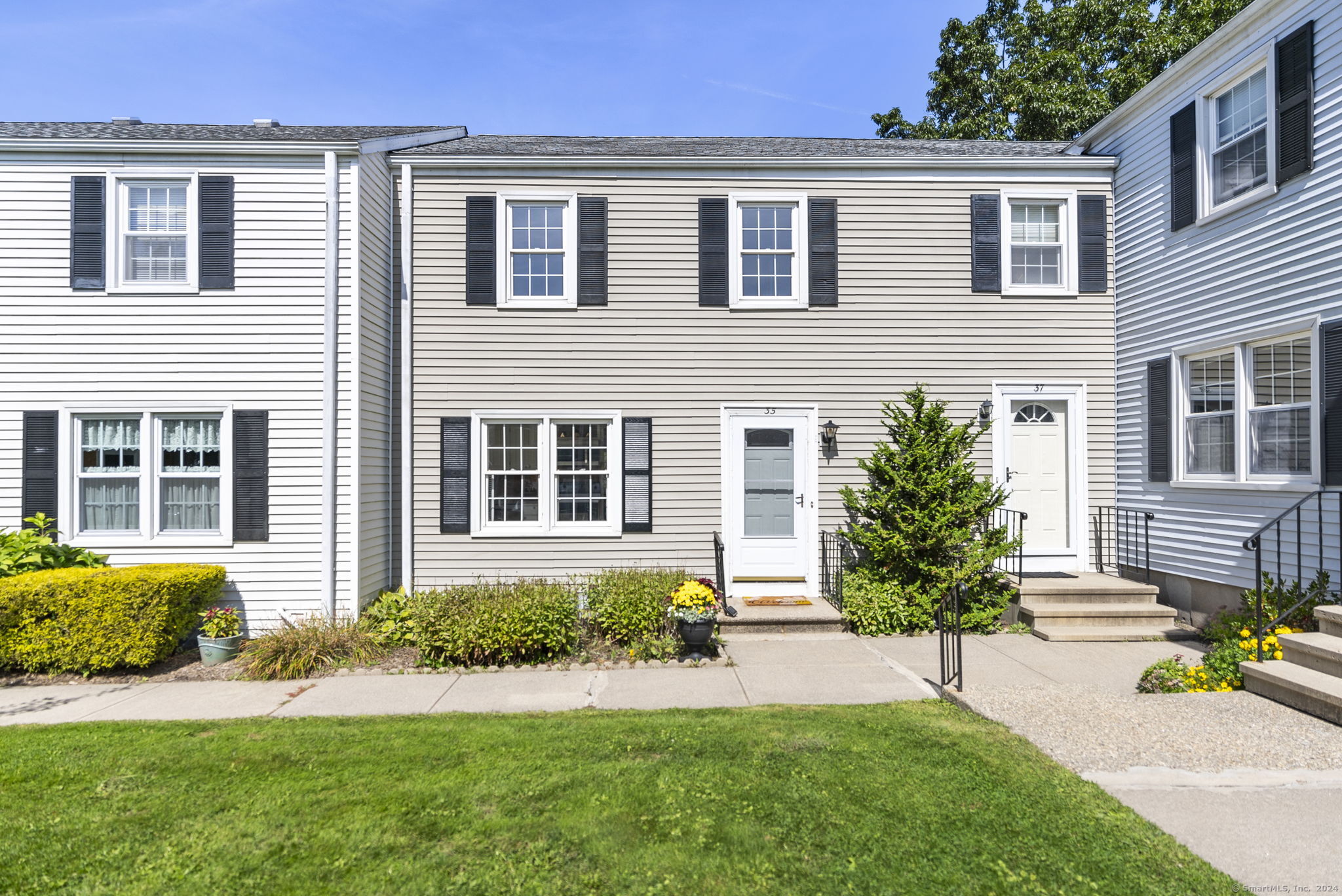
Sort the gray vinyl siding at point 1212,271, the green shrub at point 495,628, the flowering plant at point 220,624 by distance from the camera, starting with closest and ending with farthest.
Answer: the gray vinyl siding at point 1212,271 → the green shrub at point 495,628 → the flowering plant at point 220,624

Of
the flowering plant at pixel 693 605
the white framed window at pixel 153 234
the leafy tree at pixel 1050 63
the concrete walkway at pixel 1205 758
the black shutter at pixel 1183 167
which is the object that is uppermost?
the leafy tree at pixel 1050 63

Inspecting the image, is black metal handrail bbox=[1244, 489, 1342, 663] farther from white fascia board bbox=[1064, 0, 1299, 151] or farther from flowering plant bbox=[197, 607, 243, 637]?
flowering plant bbox=[197, 607, 243, 637]

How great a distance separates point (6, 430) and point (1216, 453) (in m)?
13.4

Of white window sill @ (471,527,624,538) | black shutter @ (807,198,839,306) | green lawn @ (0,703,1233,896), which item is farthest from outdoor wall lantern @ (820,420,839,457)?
green lawn @ (0,703,1233,896)

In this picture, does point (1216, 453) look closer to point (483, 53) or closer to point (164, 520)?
point (164, 520)

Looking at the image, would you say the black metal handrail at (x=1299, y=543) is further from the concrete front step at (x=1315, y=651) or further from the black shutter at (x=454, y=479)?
the black shutter at (x=454, y=479)

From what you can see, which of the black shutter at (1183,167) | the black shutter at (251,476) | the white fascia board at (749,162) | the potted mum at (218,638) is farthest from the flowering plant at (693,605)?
the black shutter at (1183,167)

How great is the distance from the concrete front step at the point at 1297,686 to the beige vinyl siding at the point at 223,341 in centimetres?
845

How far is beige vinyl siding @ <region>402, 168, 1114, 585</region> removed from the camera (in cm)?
882

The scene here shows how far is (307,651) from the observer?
22.0 feet

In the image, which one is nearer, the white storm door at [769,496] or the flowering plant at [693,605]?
the flowering plant at [693,605]

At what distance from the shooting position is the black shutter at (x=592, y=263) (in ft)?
29.2

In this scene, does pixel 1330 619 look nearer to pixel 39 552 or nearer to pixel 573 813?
pixel 573 813

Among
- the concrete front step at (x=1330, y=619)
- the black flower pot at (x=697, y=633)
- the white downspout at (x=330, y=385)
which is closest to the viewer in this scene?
the concrete front step at (x=1330, y=619)
